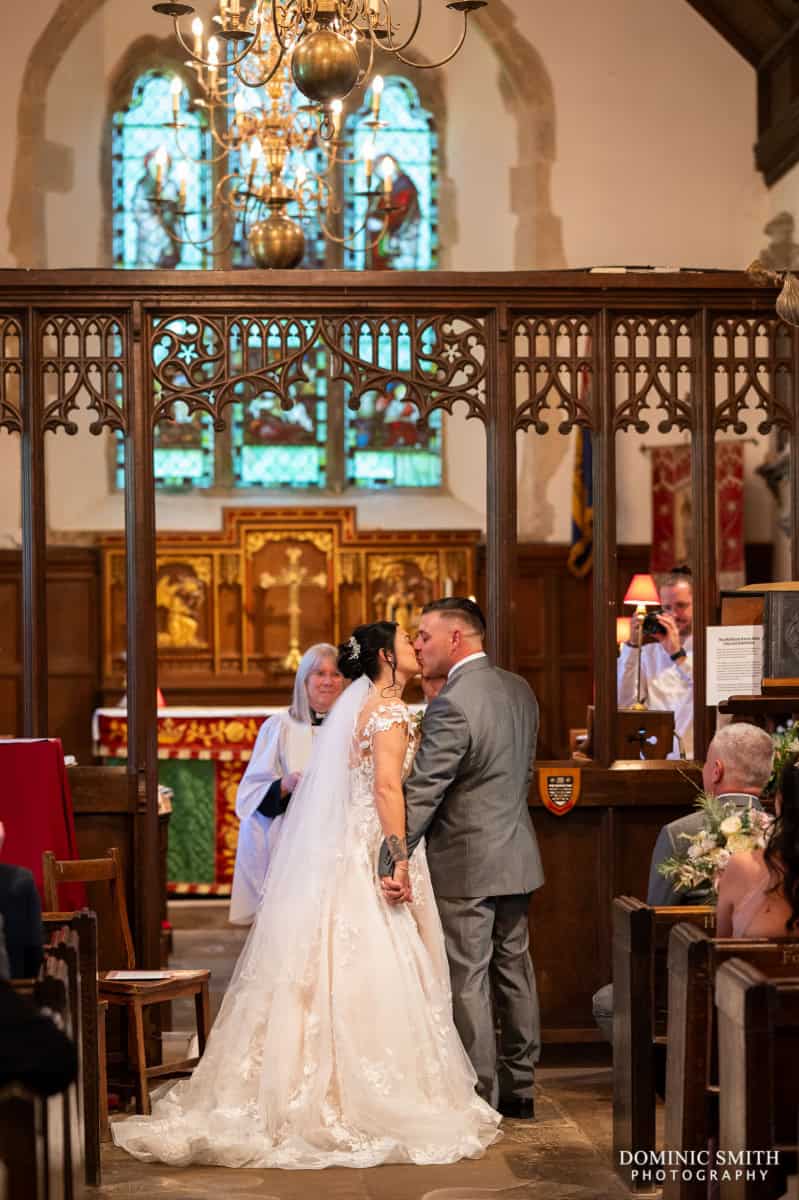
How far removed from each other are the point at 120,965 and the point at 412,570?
652 centimetres

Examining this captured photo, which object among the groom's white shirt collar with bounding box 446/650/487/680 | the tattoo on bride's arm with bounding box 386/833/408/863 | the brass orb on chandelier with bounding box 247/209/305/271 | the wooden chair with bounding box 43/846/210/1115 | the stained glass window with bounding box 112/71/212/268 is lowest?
the wooden chair with bounding box 43/846/210/1115

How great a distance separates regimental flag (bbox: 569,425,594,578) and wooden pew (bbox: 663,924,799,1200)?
8.32 meters

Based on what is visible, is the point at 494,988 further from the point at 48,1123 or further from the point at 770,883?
the point at 48,1123

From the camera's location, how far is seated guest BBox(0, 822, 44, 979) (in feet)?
12.8

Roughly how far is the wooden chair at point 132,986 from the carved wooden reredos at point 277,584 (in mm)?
6315

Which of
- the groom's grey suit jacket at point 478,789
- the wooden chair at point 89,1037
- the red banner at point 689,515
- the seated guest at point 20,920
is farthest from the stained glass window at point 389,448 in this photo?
the seated guest at point 20,920

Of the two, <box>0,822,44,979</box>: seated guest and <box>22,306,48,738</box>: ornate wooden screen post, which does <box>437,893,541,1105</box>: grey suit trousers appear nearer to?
<box>0,822,44,979</box>: seated guest

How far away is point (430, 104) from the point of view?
542 inches

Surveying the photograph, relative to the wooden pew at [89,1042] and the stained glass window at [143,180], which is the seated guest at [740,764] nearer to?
the wooden pew at [89,1042]

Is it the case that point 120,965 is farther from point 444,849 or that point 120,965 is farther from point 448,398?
point 448,398

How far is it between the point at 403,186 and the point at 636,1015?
1004 cm

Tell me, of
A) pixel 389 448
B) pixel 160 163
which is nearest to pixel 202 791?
pixel 389 448

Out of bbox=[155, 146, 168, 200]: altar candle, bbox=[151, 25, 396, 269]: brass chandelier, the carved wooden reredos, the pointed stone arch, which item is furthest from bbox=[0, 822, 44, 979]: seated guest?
the pointed stone arch

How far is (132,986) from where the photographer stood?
5.81 metres
